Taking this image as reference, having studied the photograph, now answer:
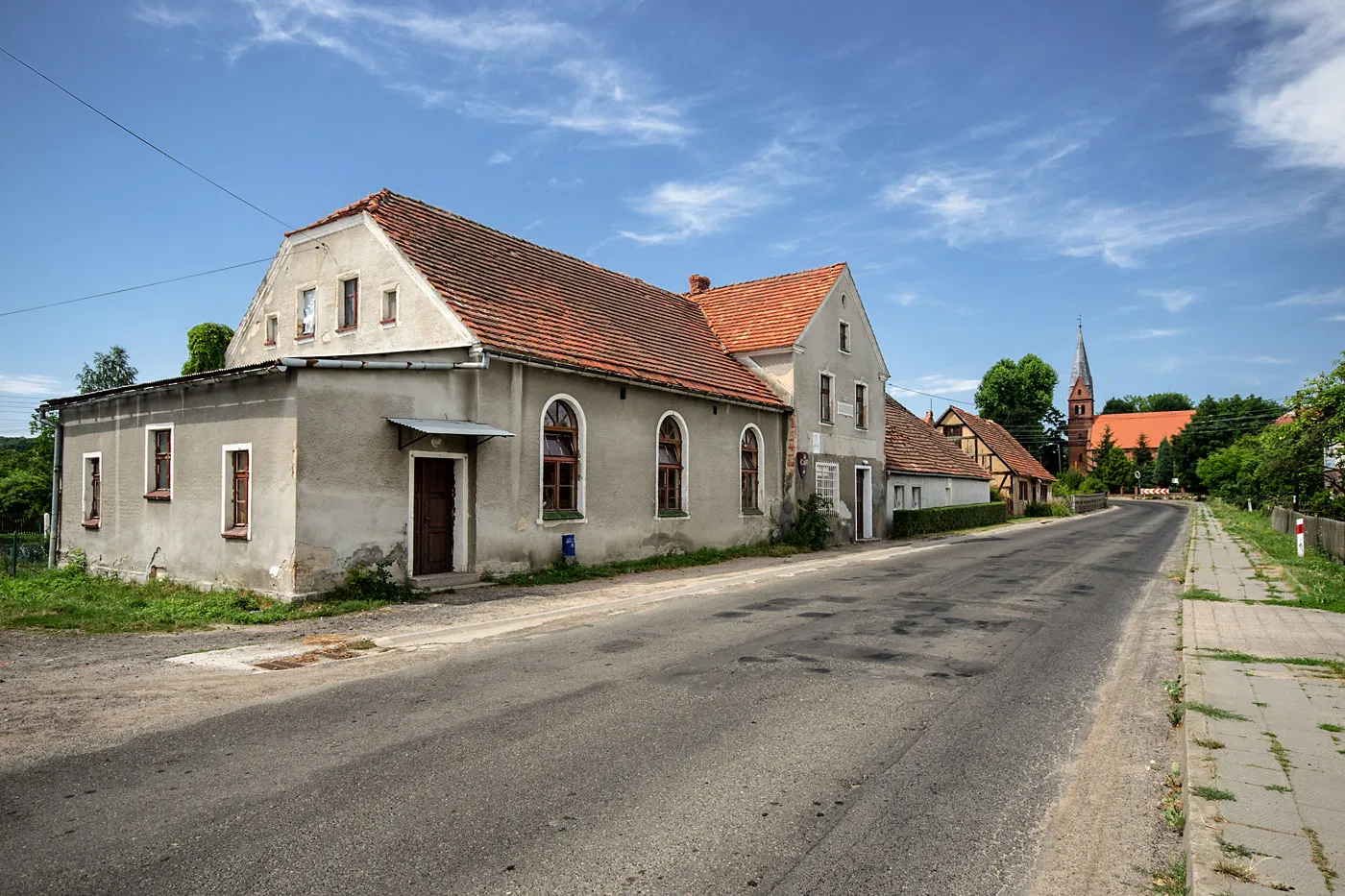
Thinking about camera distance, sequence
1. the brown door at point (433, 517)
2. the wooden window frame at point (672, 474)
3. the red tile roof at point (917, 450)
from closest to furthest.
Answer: the brown door at point (433, 517) → the wooden window frame at point (672, 474) → the red tile roof at point (917, 450)

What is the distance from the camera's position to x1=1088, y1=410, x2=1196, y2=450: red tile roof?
110 m

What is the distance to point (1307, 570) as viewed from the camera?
15.4m

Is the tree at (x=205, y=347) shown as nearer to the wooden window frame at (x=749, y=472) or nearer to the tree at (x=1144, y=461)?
the wooden window frame at (x=749, y=472)

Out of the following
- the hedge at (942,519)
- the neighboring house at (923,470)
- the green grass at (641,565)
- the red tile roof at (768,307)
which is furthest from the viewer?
the neighboring house at (923,470)

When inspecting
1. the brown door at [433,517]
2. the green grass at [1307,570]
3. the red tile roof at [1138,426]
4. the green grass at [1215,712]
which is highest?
the red tile roof at [1138,426]

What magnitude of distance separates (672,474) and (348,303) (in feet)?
26.9

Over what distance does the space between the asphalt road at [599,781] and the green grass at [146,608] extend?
393 cm

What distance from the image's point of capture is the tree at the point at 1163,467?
9231cm

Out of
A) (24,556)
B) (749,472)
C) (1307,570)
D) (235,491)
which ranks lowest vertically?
(1307,570)

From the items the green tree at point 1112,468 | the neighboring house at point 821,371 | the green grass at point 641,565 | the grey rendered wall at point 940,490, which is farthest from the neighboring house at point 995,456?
the green tree at point 1112,468

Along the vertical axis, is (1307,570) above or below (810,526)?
below

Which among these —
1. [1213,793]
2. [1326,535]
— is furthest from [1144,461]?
[1213,793]

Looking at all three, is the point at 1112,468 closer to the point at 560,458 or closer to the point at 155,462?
the point at 560,458

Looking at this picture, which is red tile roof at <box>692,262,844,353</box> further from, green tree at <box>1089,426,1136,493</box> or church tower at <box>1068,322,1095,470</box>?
church tower at <box>1068,322,1095,470</box>
